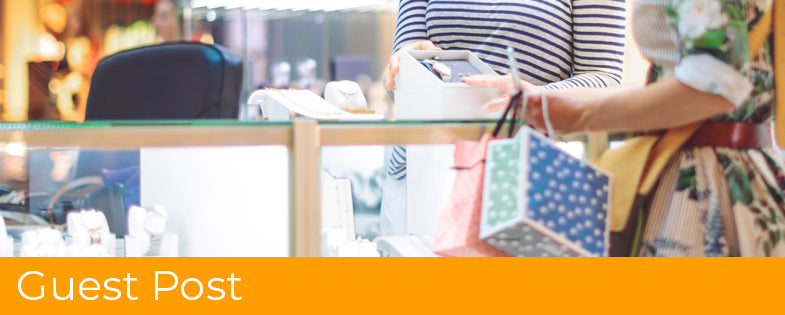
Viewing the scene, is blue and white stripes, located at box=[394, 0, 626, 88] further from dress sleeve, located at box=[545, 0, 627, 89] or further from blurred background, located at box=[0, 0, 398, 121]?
blurred background, located at box=[0, 0, 398, 121]

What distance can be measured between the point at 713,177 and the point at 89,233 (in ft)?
3.08

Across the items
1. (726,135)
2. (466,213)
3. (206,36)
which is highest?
(206,36)

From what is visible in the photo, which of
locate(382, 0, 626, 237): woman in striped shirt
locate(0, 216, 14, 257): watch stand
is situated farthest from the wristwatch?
locate(382, 0, 626, 237): woman in striped shirt

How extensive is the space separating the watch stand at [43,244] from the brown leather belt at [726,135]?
3.13 feet

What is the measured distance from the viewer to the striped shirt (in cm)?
161

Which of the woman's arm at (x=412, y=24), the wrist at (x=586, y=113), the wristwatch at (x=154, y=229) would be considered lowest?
the wristwatch at (x=154, y=229)

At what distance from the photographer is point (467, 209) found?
96 centimetres

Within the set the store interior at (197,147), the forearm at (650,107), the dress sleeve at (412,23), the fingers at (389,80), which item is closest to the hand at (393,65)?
the fingers at (389,80)

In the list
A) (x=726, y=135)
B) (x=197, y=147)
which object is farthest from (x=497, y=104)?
(x=197, y=147)

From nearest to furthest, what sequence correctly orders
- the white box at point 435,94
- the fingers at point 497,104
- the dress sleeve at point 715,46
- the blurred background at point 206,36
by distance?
1. the dress sleeve at point 715,46
2. the fingers at point 497,104
3. the white box at point 435,94
4. the blurred background at point 206,36

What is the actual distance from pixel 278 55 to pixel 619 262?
382 centimetres

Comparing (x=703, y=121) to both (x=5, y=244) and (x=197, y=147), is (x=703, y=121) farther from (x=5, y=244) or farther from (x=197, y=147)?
(x=5, y=244)

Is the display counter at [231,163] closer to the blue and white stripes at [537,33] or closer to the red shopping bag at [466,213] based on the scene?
the red shopping bag at [466,213]

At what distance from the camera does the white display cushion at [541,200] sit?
2.95ft
